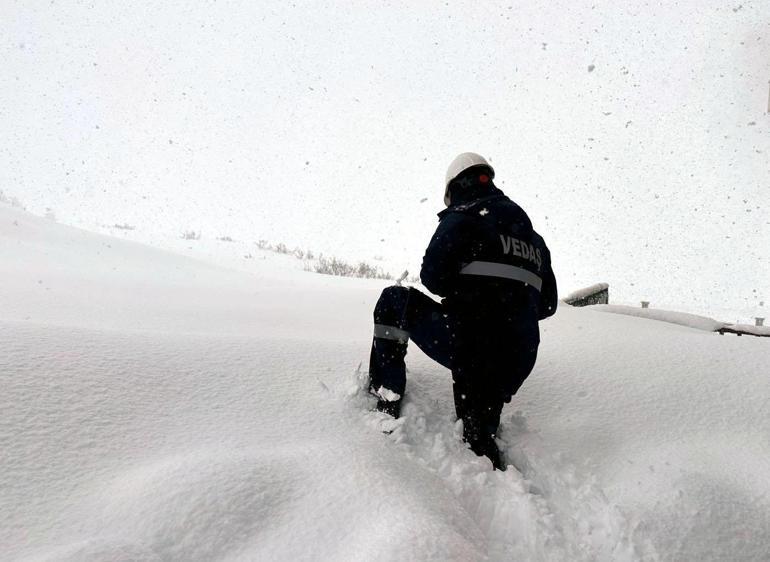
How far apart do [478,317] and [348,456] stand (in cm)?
73

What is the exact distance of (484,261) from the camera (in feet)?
6.23

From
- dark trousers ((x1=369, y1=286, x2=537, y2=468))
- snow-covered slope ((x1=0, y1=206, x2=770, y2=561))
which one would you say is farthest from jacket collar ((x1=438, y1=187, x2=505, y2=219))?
snow-covered slope ((x1=0, y1=206, x2=770, y2=561))

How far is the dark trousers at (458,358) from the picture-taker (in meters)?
1.89

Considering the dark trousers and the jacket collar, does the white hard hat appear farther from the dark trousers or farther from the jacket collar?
the dark trousers

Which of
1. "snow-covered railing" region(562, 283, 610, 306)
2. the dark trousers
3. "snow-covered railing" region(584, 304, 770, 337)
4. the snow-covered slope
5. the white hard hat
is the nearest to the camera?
the snow-covered slope

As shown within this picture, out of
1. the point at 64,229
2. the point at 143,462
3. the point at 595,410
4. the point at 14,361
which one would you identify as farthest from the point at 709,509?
the point at 64,229

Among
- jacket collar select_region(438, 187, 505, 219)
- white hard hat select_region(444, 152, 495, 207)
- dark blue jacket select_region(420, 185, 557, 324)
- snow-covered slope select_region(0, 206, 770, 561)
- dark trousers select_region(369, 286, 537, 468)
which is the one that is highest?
white hard hat select_region(444, 152, 495, 207)

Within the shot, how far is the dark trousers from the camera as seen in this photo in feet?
6.21

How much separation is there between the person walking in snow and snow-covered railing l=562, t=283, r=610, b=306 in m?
4.61

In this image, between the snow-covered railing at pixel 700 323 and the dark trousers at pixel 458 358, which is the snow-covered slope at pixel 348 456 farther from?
the snow-covered railing at pixel 700 323

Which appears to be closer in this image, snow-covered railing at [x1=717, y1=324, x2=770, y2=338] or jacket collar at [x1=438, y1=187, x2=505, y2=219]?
jacket collar at [x1=438, y1=187, x2=505, y2=219]

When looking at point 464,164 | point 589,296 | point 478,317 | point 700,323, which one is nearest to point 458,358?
point 478,317

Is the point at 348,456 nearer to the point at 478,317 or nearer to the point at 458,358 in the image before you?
the point at 458,358

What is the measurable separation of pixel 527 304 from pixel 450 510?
856 mm
